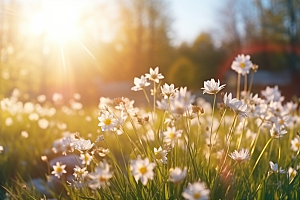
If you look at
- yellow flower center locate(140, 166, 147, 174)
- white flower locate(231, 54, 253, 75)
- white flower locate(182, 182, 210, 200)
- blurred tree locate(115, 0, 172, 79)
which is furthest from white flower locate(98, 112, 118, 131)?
blurred tree locate(115, 0, 172, 79)

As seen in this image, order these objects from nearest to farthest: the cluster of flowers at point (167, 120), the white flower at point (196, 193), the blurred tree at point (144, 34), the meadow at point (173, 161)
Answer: the white flower at point (196, 193), the cluster of flowers at point (167, 120), the meadow at point (173, 161), the blurred tree at point (144, 34)

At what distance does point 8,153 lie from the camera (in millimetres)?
3871

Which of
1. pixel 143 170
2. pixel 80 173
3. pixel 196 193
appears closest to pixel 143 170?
pixel 143 170

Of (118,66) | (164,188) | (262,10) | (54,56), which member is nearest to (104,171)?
(164,188)

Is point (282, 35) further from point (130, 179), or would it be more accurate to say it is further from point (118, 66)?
point (130, 179)

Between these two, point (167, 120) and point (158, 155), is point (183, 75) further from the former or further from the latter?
point (158, 155)

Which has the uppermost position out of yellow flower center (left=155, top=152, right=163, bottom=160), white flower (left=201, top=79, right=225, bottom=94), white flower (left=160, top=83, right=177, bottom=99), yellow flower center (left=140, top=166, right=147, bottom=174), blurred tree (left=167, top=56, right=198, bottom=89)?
white flower (left=201, top=79, right=225, bottom=94)

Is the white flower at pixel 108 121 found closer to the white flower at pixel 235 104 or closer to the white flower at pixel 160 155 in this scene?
the white flower at pixel 160 155

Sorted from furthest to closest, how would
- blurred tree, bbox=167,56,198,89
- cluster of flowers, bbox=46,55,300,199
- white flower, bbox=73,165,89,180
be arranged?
blurred tree, bbox=167,56,198,89 < white flower, bbox=73,165,89,180 < cluster of flowers, bbox=46,55,300,199

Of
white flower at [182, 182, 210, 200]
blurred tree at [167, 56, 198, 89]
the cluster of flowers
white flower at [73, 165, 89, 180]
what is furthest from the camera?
blurred tree at [167, 56, 198, 89]

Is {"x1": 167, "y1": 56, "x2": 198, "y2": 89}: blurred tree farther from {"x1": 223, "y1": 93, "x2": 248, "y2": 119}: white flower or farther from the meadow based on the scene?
{"x1": 223, "y1": 93, "x2": 248, "y2": 119}: white flower

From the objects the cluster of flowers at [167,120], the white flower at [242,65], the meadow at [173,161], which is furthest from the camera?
the white flower at [242,65]

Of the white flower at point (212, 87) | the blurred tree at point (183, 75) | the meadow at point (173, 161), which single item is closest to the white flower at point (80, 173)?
the meadow at point (173, 161)

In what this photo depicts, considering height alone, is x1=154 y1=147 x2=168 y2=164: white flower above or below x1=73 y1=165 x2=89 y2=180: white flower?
above
